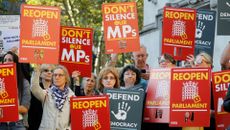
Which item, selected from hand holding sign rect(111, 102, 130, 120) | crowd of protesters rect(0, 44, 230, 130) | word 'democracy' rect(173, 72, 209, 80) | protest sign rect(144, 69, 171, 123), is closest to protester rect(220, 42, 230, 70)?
crowd of protesters rect(0, 44, 230, 130)

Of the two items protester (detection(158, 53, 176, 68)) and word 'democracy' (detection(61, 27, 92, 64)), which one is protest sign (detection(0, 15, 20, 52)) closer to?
word 'democracy' (detection(61, 27, 92, 64))

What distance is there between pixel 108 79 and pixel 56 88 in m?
0.75

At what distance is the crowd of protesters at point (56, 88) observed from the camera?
36.2 feet

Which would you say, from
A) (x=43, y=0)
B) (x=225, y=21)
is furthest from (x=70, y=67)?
(x=43, y=0)

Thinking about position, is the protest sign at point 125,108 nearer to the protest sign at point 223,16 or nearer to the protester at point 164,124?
the protester at point 164,124

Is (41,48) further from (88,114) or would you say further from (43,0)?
(43,0)

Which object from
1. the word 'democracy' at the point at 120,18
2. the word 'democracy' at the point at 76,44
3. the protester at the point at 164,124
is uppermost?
the word 'democracy' at the point at 120,18

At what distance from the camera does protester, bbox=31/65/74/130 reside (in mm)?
11016

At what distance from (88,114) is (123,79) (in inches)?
38.7

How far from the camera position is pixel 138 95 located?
1100cm

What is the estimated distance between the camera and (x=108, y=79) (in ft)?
37.3

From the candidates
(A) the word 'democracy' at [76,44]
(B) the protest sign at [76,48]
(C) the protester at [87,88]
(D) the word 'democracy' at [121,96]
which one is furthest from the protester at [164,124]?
(A) the word 'democracy' at [76,44]

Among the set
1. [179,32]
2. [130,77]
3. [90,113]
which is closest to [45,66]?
[130,77]

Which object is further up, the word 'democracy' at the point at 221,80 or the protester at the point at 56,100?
the word 'democracy' at the point at 221,80
